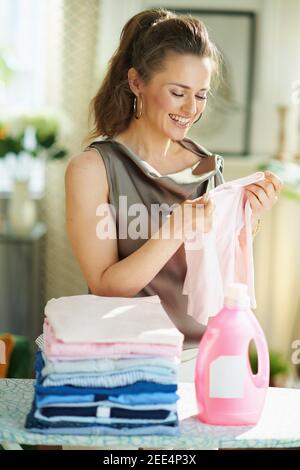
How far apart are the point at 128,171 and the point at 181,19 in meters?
0.29

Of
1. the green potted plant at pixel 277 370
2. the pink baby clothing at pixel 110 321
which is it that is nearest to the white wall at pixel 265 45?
the green potted plant at pixel 277 370

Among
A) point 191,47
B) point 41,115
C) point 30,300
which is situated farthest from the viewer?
point 30,300

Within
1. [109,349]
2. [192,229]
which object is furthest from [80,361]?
[192,229]

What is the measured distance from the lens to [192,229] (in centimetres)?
131

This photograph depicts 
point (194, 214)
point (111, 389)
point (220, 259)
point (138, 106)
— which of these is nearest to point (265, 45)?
point (138, 106)

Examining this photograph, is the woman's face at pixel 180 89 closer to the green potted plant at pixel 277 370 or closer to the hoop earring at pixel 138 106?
the hoop earring at pixel 138 106

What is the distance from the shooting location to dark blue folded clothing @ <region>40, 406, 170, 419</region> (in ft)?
3.49

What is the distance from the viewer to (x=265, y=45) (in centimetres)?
396

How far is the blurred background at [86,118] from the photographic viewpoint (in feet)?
12.5

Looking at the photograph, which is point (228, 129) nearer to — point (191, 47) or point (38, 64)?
point (38, 64)

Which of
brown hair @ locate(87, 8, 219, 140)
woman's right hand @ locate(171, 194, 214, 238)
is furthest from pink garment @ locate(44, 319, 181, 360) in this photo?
brown hair @ locate(87, 8, 219, 140)

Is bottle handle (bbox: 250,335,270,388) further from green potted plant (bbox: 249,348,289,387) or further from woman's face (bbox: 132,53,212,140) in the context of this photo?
green potted plant (bbox: 249,348,289,387)

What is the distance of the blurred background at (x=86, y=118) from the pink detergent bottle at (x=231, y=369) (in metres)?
2.63

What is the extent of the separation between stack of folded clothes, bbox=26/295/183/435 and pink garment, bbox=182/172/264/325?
15.3 inches
